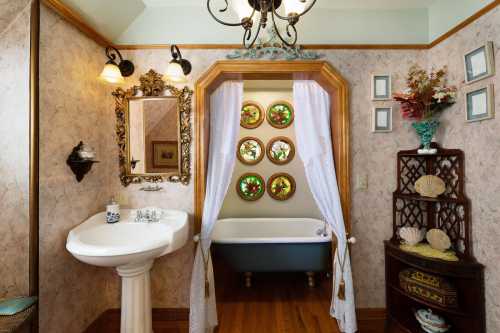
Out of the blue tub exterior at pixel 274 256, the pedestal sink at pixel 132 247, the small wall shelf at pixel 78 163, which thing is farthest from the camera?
the blue tub exterior at pixel 274 256

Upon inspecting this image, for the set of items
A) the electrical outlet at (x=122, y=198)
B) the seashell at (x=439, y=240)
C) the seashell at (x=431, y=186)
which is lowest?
the seashell at (x=439, y=240)

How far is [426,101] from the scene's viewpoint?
1589 mm

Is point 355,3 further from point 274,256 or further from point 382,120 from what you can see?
point 274,256

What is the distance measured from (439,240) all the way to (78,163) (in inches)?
103

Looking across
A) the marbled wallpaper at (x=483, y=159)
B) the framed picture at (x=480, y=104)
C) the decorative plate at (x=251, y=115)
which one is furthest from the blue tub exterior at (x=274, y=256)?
the decorative plate at (x=251, y=115)

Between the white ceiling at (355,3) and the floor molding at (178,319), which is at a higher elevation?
the white ceiling at (355,3)

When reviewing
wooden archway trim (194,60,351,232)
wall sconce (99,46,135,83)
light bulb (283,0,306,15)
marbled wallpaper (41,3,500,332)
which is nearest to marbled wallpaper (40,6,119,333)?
marbled wallpaper (41,3,500,332)

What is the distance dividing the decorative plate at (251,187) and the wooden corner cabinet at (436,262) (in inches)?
66.6

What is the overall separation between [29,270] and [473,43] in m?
3.18

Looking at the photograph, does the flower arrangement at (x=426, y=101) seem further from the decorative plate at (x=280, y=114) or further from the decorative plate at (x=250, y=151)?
the decorative plate at (x=250, y=151)

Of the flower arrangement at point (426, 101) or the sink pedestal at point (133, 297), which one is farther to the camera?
the flower arrangement at point (426, 101)

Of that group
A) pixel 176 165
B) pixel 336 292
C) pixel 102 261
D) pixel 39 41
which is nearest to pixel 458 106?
pixel 336 292

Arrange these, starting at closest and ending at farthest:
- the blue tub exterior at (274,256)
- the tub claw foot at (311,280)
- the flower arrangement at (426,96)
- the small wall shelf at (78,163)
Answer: the small wall shelf at (78,163) → the flower arrangement at (426,96) → the blue tub exterior at (274,256) → the tub claw foot at (311,280)

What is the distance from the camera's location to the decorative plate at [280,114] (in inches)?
122
